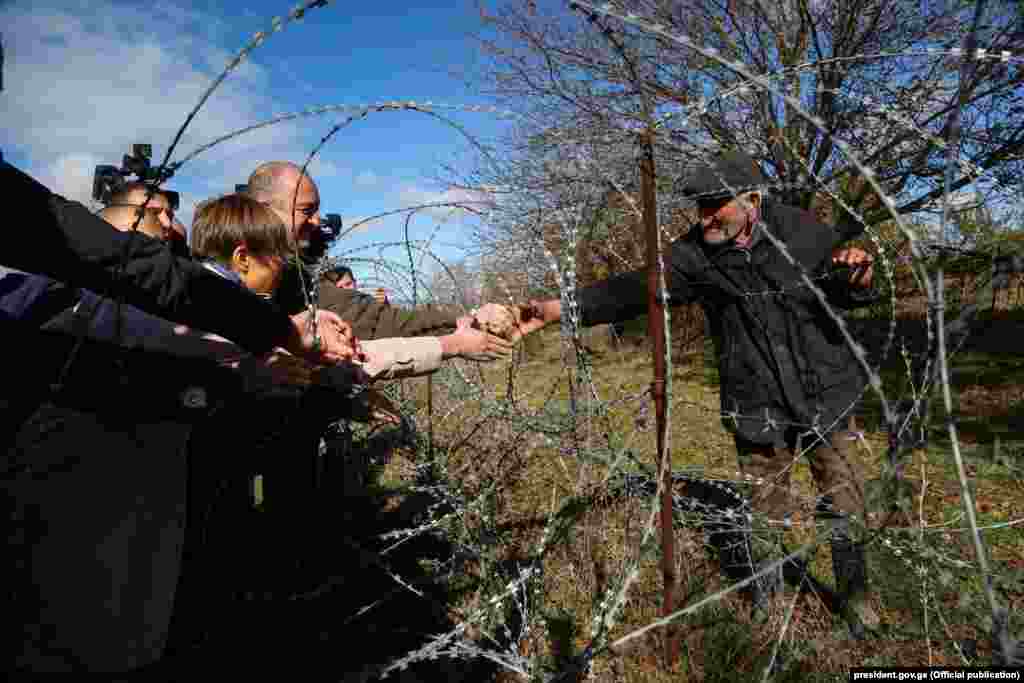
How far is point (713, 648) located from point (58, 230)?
2.34m

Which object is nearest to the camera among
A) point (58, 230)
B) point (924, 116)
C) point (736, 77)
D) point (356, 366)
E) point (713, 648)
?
point (58, 230)

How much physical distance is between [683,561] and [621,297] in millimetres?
1279

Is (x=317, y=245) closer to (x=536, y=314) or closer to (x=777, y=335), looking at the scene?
(x=536, y=314)

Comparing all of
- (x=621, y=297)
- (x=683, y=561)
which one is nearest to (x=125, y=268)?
(x=621, y=297)

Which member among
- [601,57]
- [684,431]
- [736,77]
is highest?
[601,57]

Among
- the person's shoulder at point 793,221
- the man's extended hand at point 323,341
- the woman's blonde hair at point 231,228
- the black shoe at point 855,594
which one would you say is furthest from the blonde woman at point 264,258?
the black shoe at point 855,594

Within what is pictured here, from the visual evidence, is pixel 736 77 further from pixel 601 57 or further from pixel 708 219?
pixel 708 219

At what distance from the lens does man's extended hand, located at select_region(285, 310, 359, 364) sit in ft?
5.88

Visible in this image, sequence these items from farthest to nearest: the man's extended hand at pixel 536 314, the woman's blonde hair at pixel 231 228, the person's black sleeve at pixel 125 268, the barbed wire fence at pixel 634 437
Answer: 1. the man's extended hand at pixel 536 314
2. the woman's blonde hair at pixel 231 228
3. the person's black sleeve at pixel 125 268
4. the barbed wire fence at pixel 634 437

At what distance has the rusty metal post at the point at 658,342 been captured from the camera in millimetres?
1697

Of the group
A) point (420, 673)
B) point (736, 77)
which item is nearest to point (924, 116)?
point (736, 77)

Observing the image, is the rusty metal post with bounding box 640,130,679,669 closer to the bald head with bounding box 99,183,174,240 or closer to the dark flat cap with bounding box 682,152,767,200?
the dark flat cap with bounding box 682,152,767,200

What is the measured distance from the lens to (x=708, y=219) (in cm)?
249

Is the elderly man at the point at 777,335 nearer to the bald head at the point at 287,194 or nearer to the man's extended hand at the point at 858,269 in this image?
the man's extended hand at the point at 858,269
